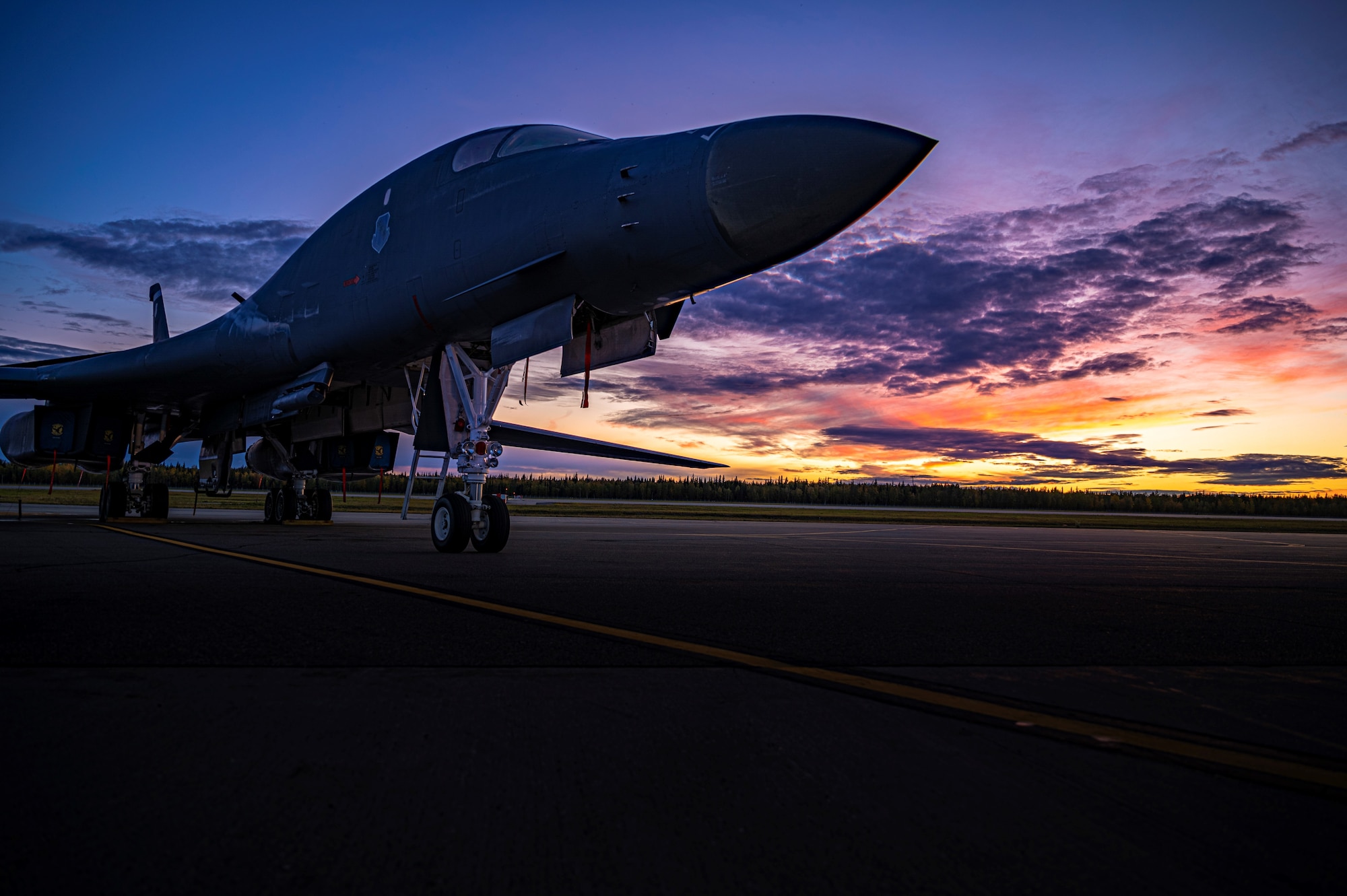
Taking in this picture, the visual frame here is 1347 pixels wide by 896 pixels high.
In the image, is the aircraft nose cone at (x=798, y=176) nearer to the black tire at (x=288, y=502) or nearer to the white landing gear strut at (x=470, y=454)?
the white landing gear strut at (x=470, y=454)

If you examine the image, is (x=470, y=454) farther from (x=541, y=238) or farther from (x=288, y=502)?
(x=288, y=502)

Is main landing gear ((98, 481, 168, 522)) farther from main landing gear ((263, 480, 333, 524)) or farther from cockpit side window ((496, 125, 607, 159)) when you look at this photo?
cockpit side window ((496, 125, 607, 159))

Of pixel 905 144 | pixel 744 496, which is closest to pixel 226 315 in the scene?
pixel 905 144

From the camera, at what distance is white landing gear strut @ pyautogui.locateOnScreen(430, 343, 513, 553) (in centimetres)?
711

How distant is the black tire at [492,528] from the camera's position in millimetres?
7129

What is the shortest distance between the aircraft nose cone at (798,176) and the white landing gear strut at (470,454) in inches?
128

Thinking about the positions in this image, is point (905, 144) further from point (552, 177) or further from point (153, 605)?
point (153, 605)

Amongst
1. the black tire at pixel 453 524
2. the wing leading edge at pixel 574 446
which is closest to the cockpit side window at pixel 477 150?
the black tire at pixel 453 524

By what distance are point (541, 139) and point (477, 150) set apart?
2.56 ft

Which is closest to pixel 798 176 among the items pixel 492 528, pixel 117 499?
pixel 492 528

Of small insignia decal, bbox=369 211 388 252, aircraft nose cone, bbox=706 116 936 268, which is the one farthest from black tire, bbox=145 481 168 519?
aircraft nose cone, bbox=706 116 936 268

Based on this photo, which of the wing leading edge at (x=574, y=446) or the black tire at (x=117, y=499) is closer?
the black tire at (x=117, y=499)

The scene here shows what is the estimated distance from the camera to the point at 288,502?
13.8 metres

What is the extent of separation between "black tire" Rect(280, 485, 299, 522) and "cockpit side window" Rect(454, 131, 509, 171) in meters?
8.64
